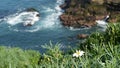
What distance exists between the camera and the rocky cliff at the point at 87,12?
4419 cm

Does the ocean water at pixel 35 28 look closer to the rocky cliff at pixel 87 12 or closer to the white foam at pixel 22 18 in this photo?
the white foam at pixel 22 18

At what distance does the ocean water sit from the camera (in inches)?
1598

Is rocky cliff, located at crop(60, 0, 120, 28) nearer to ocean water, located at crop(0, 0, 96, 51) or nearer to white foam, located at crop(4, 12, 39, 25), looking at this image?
ocean water, located at crop(0, 0, 96, 51)

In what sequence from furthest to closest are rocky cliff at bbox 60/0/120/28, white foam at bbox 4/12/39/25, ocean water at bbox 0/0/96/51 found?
1. white foam at bbox 4/12/39/25
2. rocky cliff at bbox 60/0/120/28
3. ocean water at bbox 0/0/96/51

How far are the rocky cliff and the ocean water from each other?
961 mm

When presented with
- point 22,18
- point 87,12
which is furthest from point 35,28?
point 87,12

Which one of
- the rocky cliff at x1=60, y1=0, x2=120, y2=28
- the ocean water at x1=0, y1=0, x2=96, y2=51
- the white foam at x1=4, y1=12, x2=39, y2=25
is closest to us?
the ocean water at x1=0, y1=0, x2=96, y2=51

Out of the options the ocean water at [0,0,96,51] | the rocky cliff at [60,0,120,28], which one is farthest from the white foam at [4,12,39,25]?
the rocky cliff at [60,0,120,28]

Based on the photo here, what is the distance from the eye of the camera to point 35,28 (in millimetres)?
A: 44719

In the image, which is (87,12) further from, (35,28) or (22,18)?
(22,18)

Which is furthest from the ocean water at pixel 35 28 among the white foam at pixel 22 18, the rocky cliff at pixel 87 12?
the rocky cliff at pixel 87 12

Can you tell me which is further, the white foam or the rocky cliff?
the white foam

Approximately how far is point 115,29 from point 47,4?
114 feet

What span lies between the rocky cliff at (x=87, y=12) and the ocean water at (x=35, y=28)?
3.15 ft
